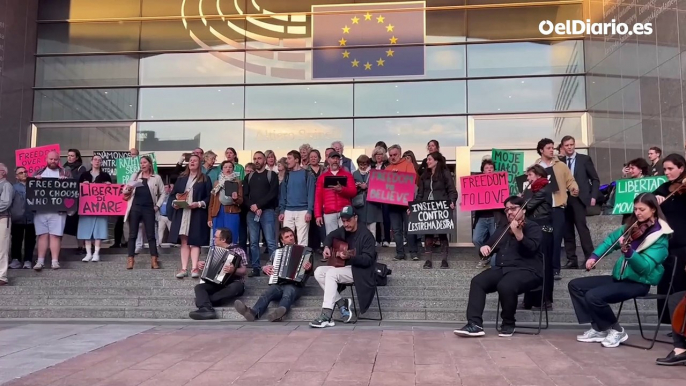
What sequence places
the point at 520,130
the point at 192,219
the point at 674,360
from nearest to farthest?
the point at 674,360 < the point at 192,219 < the point at 520,130

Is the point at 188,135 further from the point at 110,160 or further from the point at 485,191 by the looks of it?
the point at 485,191

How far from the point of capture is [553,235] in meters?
8.65

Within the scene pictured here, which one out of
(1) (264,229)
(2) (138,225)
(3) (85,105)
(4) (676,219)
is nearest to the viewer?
(4) (676,219)

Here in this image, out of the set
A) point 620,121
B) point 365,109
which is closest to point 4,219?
point 365,109

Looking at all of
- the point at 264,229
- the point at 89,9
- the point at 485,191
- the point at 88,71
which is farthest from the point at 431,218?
the point at 89,9

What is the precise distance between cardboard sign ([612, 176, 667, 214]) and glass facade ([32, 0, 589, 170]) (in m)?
6.13

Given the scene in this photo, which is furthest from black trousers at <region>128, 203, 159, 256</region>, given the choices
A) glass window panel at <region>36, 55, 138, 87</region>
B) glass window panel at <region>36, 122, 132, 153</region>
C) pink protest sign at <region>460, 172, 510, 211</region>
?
glass window panel at <region>36, 55, 138, 87</region>

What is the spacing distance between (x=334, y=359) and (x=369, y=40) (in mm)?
12927

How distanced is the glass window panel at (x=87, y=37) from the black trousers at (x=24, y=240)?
844 centimetres

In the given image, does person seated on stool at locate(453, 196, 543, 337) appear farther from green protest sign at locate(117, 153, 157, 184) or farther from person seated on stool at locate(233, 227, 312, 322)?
green protest sign at locate(117, 153, 157, 184)

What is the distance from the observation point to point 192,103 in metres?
17.6

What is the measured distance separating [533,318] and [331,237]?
9.67 feet

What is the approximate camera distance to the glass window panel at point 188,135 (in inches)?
680

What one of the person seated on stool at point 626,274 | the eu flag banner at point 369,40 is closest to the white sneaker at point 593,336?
the person seated on stool at point 626,274
